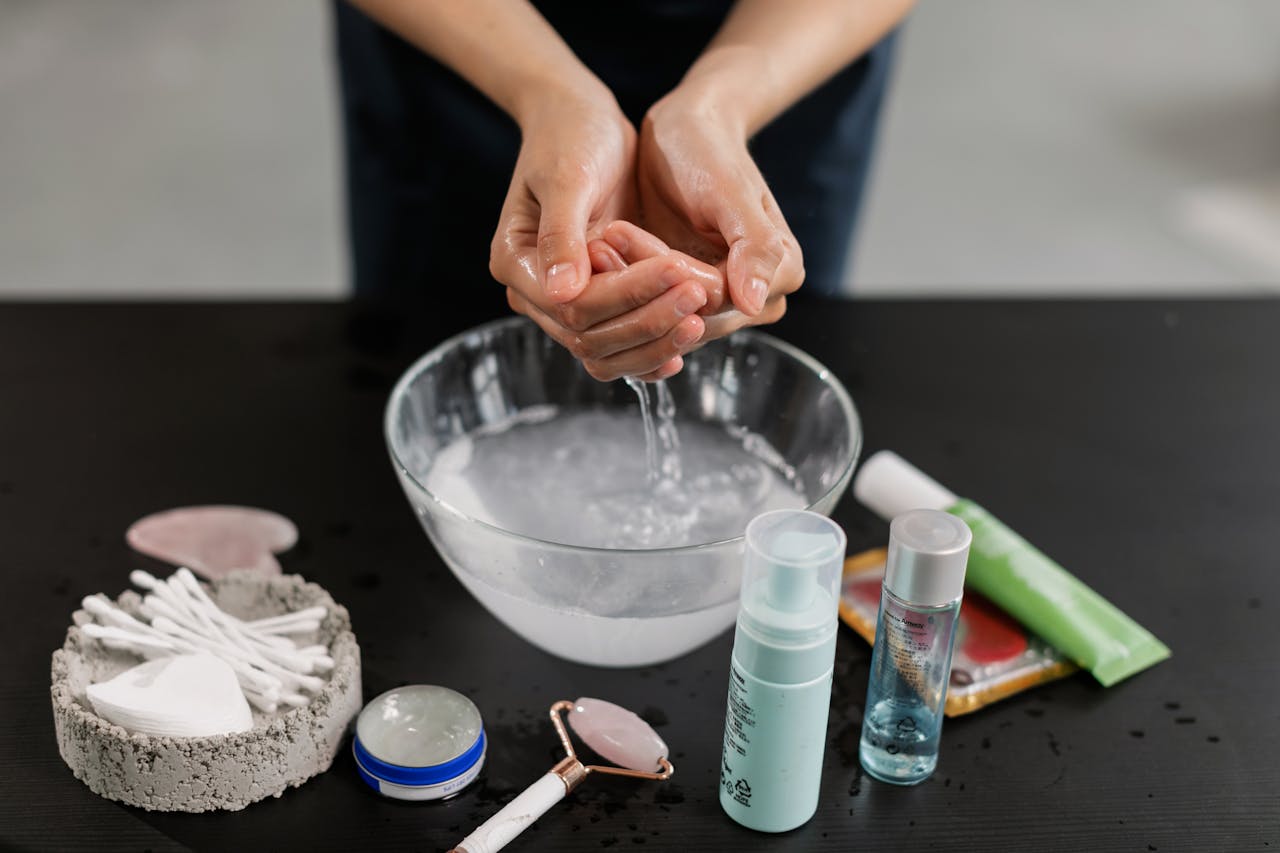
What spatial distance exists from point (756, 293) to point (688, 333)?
51 millimetres

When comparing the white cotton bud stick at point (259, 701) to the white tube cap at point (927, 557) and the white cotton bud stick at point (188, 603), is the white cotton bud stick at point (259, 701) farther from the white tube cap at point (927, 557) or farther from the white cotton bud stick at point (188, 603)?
the white tube cap at point (927, 557)

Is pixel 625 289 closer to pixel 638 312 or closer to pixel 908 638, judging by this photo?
pixel 638 312

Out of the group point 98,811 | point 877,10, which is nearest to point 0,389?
point 98,811

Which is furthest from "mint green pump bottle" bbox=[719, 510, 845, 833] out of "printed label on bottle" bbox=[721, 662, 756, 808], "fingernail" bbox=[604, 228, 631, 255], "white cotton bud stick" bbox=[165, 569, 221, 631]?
"white cotton bud stick" bbox=[165, 569, 221, 631]

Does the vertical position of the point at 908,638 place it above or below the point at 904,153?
above

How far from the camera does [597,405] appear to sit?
1.09 meters

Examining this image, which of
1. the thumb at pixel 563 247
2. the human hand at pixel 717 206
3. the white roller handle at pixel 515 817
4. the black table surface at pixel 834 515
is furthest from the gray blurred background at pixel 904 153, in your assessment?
the white roller handle at pixel 515 817

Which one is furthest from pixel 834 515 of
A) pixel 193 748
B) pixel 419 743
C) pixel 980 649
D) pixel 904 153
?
pixel 904 153

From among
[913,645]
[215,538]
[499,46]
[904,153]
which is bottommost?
[904,153]

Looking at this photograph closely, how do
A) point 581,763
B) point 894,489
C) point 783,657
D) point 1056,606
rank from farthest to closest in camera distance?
1. point 894,489
2. point 1056,606
3. point 581,763
4. point 783,657

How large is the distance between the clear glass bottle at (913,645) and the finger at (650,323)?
173 millimetres

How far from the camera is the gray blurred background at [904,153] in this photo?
9.16 feet

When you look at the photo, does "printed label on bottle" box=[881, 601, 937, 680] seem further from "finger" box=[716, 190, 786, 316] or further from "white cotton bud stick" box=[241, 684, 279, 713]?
"white cotton bud stick" box=[241, 684, 279, 713]

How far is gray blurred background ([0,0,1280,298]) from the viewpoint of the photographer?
9.16 feet
